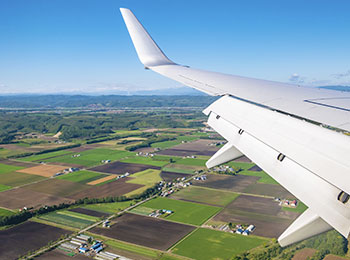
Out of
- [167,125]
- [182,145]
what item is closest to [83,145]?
[182,145]

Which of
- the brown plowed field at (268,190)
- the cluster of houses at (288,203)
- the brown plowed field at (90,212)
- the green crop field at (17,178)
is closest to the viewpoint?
the brown plowed field at (90,212)

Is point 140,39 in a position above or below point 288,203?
above

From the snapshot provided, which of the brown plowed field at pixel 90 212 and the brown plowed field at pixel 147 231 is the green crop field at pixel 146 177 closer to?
the brown plowed field at pixel 90 212

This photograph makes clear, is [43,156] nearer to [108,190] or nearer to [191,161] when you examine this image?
[108,190]

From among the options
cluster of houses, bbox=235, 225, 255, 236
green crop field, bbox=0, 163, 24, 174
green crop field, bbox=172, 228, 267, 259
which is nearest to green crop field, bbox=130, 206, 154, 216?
green crop field, bbox=172, 228, 267, 259

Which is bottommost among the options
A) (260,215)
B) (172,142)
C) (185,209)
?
(185,209)

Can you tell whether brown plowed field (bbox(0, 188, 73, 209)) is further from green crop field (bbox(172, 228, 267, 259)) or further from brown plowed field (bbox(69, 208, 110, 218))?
green crop field (bbox(172, 228, 267, 259))

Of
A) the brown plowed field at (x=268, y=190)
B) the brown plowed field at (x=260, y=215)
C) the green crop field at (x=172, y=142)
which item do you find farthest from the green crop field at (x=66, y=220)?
the green crop field at (x=172, y=142)

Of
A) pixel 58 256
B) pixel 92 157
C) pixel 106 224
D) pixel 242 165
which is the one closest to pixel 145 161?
pixel 92 157
